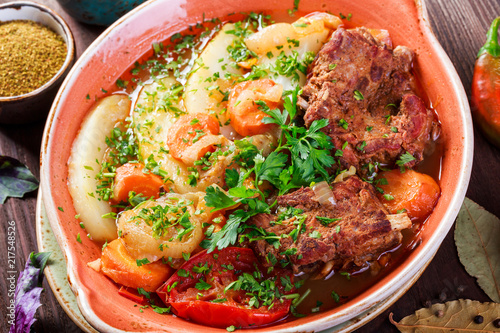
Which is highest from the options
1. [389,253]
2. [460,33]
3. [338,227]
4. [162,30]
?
[460,33]

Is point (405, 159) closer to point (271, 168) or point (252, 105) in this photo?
point (271, 168)

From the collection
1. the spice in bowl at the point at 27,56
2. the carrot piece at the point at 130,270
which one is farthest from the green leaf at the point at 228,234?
the spice in bowl at the point at 27,56

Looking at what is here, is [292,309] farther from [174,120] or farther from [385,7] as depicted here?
[385,7]

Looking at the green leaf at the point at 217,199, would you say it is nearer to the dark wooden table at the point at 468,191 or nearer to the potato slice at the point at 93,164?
the potato slice at the point at 93,164

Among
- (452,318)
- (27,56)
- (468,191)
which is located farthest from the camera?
(27,56)

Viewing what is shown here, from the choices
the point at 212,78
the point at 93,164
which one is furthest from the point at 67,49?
the point at 212,78

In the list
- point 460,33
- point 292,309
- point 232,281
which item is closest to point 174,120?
point 232,281
